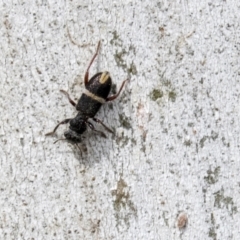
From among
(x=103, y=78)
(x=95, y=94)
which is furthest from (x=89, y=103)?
(x=103, y=78)

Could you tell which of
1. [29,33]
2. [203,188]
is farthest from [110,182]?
[29,33]

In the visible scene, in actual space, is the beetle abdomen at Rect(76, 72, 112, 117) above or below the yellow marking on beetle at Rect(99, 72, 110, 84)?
below

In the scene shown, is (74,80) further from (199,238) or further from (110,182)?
(199,238)

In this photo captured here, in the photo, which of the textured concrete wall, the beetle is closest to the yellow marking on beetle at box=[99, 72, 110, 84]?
the beetle

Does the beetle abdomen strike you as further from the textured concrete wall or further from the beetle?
the textured concrete wall

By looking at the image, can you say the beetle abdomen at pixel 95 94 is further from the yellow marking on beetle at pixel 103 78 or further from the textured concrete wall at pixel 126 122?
the textured concrete wall at pixel 126 122

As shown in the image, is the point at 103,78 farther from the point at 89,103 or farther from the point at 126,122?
the point at 126,122
